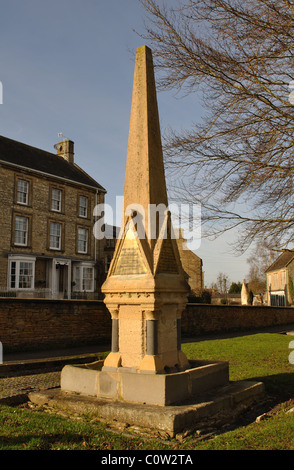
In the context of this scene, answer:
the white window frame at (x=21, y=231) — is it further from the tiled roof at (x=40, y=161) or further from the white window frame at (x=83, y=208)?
the white window frame at (x=83, y=208)

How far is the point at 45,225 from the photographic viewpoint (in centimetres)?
2939

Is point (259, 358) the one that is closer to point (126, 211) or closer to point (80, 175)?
point (126, 211)

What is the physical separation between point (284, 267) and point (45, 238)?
3333 cm

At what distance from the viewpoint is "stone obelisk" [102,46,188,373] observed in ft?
20.6

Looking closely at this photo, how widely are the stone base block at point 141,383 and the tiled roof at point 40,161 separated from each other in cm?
2275

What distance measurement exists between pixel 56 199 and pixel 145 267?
25.5 meters

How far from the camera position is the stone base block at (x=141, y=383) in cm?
559

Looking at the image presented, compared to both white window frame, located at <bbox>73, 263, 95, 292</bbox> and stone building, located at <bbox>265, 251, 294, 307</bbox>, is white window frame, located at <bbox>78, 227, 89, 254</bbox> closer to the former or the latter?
white window frame, located at <bbox>73, 263, 95, 292</bbox>

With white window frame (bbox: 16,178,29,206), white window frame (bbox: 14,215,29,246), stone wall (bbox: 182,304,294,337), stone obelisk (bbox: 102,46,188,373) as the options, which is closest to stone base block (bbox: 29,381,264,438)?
stone obelisk (bbox: 102,46,188,373)

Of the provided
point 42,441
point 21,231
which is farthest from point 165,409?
point 21,231

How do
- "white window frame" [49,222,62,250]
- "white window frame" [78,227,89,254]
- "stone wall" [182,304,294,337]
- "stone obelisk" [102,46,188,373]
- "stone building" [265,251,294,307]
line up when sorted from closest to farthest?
"stone obelisk" [102,46,188,373], "stone wall" [182,304,294,337], "white window frame" [49,222,62,250], "white window frame" [78,227,89,254], "stone building" [265,251,294,307]

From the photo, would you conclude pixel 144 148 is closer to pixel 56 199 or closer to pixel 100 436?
pixel 100 436

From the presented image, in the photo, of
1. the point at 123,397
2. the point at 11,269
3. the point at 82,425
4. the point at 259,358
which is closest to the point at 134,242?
the point at 123,397

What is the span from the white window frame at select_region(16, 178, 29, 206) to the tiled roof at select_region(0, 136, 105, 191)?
3.69 feet
